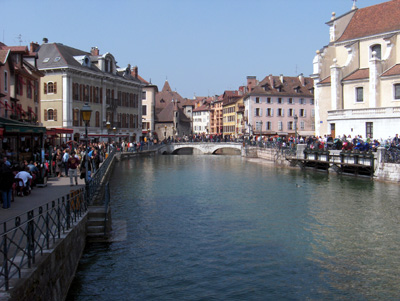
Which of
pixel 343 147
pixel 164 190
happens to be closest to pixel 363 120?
pixel 343 147

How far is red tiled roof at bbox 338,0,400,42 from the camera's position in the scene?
50.0 metres

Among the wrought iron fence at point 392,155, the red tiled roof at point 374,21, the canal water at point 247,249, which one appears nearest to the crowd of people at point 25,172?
the canal water at point 247,249

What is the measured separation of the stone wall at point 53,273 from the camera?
22.9 ft

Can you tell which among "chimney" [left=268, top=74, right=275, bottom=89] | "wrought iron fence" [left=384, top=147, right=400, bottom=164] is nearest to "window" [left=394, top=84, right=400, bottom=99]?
"wrought iron fence" [left=384, top=147, right=400, bottom=164]

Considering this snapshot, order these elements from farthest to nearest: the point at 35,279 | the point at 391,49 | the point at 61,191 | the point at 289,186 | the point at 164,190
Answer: the point at 391,49, the point at 289,186, the point at 164,190, the point at 61,191, the point at 35,279

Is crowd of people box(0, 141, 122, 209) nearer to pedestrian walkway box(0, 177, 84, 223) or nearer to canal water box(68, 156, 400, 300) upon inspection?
pedestrian walkway box(0, 177, 84, 223)

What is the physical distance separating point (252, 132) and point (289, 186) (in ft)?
187

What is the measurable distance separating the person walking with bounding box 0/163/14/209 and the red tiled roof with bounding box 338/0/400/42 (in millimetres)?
45748

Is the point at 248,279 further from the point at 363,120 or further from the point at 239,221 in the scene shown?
the point at 363,120

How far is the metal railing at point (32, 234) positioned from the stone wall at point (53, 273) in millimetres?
137

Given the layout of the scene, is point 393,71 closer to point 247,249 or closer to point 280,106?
point 247,249

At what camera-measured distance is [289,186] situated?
3017cm

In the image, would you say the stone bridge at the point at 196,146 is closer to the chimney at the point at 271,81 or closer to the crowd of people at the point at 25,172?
the chimney at the point at 271,81

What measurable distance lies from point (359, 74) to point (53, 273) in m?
47.2
